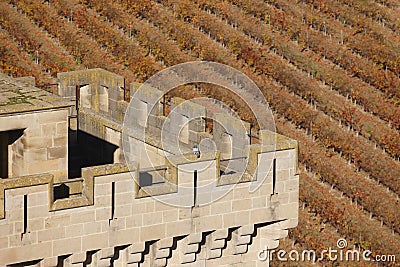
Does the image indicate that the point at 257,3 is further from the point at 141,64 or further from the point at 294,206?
the point at 294,206

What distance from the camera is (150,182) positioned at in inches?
709

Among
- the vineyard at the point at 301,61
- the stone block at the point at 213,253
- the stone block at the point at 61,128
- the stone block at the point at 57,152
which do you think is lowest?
the vineyard at the point at 301,61

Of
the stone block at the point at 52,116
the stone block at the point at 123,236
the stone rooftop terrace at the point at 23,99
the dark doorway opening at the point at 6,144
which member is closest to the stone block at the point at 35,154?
the dark doorway opening at the point at 6,144

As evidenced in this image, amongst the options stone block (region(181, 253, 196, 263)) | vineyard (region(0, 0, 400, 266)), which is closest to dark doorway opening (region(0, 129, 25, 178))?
stone block (region(181, 253, 196, 263))

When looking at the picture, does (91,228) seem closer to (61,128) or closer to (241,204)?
(61,128)

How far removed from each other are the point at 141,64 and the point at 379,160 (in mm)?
10811

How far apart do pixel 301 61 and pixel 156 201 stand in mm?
33199

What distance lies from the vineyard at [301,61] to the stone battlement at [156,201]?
17569 millimetres

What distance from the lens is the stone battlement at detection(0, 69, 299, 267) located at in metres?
16.7

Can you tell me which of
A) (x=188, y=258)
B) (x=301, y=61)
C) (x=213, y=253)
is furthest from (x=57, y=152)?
(x=301, y=61)

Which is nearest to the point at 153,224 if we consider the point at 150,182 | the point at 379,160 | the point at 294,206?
the point at 150,182

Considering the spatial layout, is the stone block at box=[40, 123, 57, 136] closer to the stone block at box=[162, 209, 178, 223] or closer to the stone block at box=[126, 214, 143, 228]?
the stone block at box=[126, 214, 143, 228]

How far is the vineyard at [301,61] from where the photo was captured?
40.5 meters

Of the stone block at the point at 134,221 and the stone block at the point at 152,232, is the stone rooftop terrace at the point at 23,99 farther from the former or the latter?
the stone block at the point at 152,232
